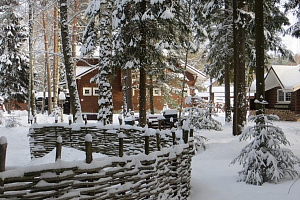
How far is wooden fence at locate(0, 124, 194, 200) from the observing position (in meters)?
3.00

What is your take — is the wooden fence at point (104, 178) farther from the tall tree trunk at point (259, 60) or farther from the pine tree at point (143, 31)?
the pine tree at point (143, 31)

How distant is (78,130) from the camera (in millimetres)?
9719

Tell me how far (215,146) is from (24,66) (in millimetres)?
27092

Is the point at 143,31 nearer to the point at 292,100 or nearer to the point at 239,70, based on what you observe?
the point at 239,70

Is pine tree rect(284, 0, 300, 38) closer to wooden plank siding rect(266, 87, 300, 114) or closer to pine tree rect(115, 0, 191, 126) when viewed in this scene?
pine tree rect(115, 0, 191, 126)

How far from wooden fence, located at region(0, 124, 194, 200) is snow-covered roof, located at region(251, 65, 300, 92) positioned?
2170 centimetres

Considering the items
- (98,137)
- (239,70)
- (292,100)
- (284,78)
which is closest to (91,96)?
(284,78)

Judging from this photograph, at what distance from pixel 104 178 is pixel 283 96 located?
26744 millimetres

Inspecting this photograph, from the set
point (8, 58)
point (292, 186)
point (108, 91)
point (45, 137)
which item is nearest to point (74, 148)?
point (45, 137)

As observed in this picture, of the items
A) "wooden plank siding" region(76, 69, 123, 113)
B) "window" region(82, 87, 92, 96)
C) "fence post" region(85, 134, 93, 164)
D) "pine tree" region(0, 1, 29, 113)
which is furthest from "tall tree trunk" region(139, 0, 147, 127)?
"pine tree" region(0, 1, 29, 113)

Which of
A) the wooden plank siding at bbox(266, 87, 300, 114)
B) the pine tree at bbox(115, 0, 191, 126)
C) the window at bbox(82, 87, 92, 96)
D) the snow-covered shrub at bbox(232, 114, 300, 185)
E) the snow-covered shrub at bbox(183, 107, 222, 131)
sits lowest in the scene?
the snow-covered shrub at bbox(232, 114, 300, 185)

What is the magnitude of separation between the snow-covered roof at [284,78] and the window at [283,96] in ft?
3.42

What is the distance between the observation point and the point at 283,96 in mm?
27000

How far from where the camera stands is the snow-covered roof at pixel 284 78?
947 inches
